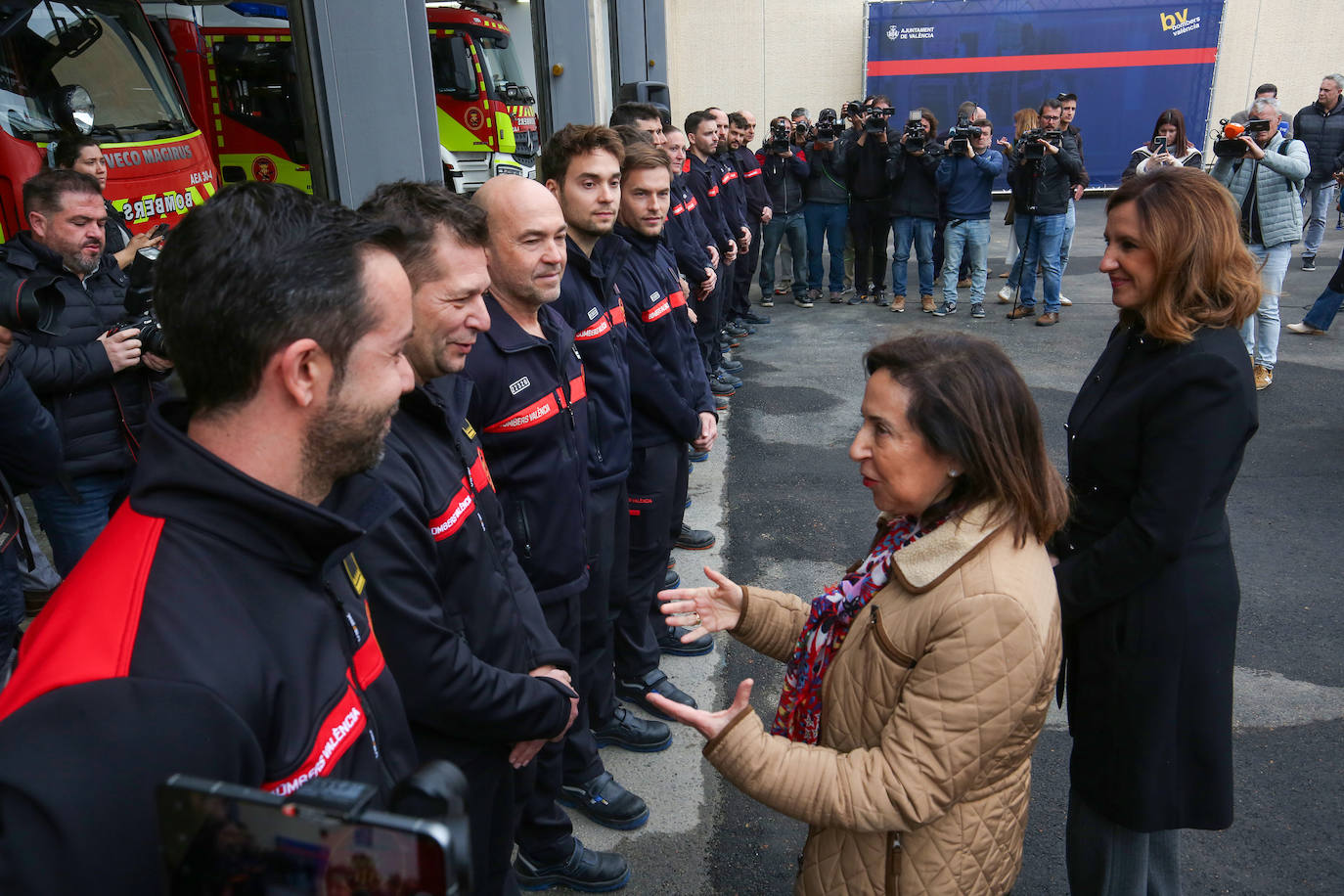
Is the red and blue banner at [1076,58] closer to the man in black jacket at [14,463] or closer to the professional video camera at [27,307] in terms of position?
the professional video camera at [27,307]

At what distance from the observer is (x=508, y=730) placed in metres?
1.94

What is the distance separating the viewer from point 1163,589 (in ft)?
6.98

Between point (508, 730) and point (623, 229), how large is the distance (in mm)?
2595

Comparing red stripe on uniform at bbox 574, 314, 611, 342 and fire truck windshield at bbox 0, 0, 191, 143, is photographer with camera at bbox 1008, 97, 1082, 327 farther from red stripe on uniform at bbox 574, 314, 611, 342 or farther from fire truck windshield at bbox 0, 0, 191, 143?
fire truck windshield at bbox 0, 0, 191, 143

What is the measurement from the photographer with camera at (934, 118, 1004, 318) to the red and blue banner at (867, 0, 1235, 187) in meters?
8.71

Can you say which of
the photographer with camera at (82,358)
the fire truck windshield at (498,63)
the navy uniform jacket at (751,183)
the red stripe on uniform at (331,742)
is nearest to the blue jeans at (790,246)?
the navy uniform jacket at (751,183)

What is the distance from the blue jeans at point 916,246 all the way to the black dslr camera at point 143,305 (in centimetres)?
808

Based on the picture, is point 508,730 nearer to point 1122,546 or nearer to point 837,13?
point 1122,546

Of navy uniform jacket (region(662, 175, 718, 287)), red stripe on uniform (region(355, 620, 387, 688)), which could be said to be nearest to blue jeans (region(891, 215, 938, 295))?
navy uniform jacket (region(662, 175, 718, 287))

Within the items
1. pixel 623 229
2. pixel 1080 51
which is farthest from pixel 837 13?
pixel 623 229

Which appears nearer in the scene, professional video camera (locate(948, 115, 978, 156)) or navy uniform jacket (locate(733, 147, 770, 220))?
professional video camera (locate(948, 115, 978, 156))

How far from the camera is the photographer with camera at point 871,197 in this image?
10.2 m

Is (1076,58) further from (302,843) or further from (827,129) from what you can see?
(302,843)

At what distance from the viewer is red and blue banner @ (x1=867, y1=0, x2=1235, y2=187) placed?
17297mm
